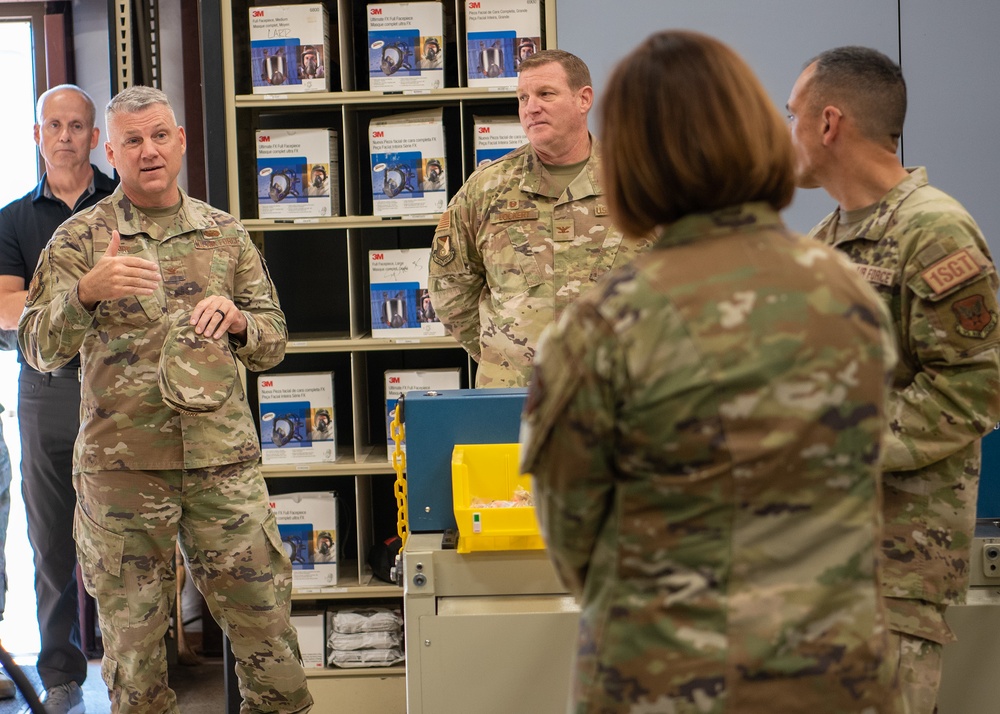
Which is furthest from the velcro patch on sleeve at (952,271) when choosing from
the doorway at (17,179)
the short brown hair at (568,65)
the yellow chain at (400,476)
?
the doorway at (17,179)

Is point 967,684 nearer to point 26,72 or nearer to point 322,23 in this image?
point 322,23

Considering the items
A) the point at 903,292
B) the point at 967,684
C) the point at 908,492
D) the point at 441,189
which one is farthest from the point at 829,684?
the point at 441,189

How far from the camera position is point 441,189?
3.55 m

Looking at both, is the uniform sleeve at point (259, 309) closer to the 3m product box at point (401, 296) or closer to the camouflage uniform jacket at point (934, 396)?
the 3m product box at point (401, 296)

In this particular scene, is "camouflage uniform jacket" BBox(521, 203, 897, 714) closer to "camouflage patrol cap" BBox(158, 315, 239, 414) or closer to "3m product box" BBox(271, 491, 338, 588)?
"camouflage patrol cap" BBox(158, 315, 239, 414)

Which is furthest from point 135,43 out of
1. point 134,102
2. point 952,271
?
point 952,271

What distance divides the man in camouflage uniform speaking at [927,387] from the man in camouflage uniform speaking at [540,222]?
1.08 metres

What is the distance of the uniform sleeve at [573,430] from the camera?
1105mm

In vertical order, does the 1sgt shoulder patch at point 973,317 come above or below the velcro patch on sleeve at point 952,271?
below

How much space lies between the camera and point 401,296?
3.56m

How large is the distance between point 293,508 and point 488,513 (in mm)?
1809

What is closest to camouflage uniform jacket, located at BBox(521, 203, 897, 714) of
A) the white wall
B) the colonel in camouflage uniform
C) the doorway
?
the colonel in camouflage uniform

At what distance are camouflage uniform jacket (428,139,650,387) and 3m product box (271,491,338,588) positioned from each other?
980 millimetres

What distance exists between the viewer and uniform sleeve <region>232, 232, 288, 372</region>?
276cm
